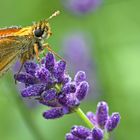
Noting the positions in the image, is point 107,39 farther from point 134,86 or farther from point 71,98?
point 71,98

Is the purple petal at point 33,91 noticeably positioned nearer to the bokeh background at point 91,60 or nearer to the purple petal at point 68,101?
the purple petal at point 68,101

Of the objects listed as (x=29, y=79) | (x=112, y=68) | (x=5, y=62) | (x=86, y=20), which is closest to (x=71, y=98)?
(x=29, y=79)

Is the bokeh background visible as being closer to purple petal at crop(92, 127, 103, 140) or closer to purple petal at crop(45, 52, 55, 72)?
purple petal at crop(45, 52, 55, 72)

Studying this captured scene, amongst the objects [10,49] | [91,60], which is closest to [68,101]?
[10,49]

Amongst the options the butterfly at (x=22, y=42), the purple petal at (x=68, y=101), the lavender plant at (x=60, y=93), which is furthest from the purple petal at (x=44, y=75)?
the butterfly at (x=22, y=42)

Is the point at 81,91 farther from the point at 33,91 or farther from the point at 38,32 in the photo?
the point at 38,32
